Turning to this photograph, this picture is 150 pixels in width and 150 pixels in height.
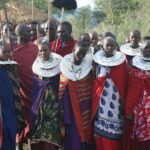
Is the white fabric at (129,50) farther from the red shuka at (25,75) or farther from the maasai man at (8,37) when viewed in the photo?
the maasai man at (8,37)

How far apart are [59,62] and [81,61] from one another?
31 cm

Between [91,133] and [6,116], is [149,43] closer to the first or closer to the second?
[91,133]

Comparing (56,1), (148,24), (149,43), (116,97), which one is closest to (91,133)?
(116,97)

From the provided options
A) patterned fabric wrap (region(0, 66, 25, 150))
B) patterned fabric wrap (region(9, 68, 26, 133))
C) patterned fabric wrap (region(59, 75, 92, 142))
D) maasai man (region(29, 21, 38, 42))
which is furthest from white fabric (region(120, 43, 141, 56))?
patterned fabric wrap (region(0, 66, 25, 150))

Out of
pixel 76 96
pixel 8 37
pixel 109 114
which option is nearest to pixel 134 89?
pixel 109 114

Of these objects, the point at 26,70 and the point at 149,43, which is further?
the point at 26,70

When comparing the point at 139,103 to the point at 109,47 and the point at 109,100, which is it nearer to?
the point at 109,100

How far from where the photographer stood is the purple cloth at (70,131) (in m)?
5.86

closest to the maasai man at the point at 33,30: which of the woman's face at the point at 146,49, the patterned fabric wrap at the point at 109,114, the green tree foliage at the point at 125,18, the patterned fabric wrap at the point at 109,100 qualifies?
the patterned fabric wrap at the point at 109,100

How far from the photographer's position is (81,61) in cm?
587

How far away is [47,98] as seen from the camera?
5930mm

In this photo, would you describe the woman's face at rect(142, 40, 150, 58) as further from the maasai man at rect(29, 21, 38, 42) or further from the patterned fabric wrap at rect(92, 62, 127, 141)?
the maasai man at rect(29, 21, 38, 42)

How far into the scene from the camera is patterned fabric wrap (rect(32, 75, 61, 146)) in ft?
19.4

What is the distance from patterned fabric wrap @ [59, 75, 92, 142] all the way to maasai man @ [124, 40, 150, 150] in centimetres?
53
